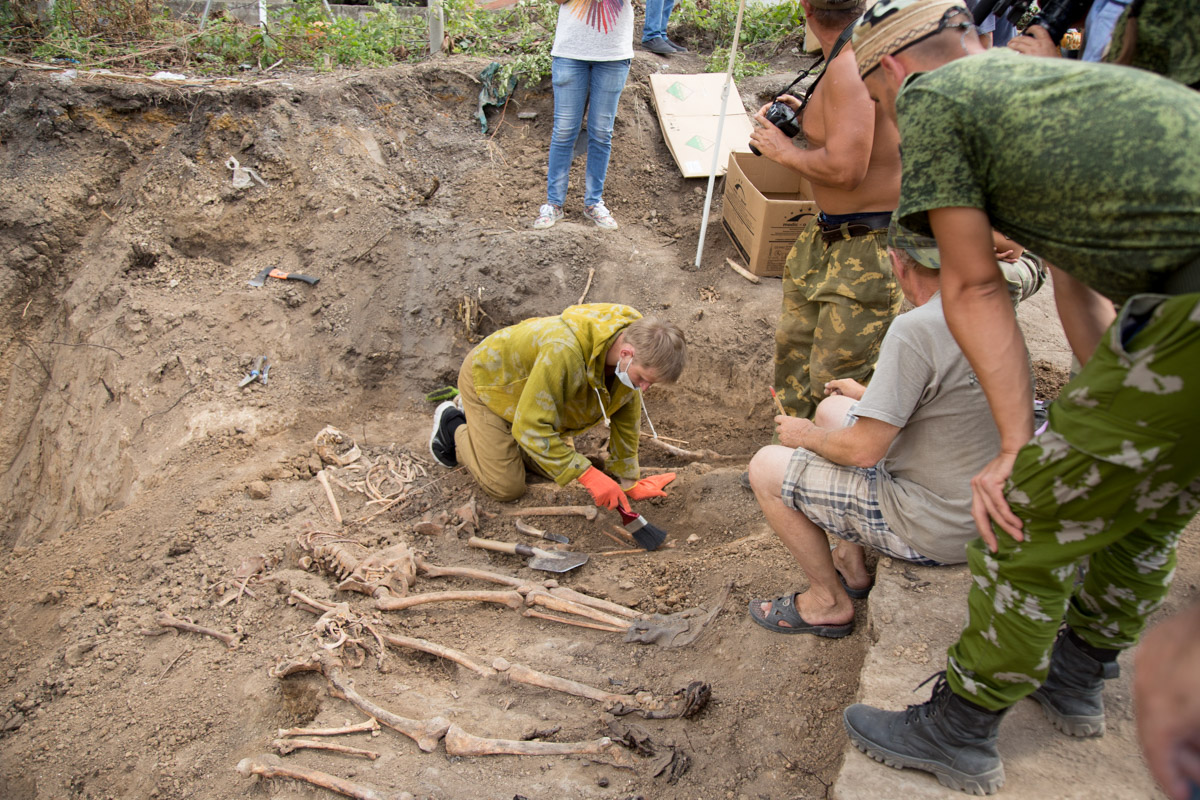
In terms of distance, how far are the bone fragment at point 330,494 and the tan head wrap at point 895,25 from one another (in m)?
3.47

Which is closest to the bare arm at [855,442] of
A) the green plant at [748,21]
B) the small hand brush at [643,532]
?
the small hand brush at [643,532]

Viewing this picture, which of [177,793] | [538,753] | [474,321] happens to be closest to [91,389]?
[474,321]

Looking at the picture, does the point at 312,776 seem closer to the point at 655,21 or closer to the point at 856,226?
the point at 856,226

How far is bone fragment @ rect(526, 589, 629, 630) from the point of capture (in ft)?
10.1

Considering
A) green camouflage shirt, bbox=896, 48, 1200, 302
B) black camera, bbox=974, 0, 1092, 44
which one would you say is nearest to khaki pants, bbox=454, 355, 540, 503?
green camouflage shirt, bbox=896, 48, 1200, 302

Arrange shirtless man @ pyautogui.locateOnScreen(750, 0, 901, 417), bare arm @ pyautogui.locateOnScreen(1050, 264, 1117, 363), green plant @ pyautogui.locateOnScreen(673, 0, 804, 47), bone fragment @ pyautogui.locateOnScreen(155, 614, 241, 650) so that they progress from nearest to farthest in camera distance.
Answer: bare arm @ pyautogui.locateOnScreen(1050, 264, 1117, 363) → shirtless man @ pyautogui.locateOnScreen(750, 0, 901, 417) → bone fragment @ pyautogui.locateOnScreen(155, 614, 241, 650) → green plant @ pyautogui.locateOnScreen(673, 0, 804, 47)

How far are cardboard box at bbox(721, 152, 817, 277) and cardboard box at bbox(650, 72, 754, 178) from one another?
105 cm

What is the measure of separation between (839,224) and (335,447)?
3454 mm

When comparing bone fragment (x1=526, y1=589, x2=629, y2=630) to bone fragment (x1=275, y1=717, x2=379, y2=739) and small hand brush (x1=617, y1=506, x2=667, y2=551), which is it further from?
bone fragment (x1=275, y1=717, x2=379, y2=739)

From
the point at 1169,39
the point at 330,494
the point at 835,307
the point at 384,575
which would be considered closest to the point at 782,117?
the point at 835,307

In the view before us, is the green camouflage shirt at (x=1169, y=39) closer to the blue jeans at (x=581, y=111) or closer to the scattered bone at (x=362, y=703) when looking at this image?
the scattered bone at (x=362, y=703)

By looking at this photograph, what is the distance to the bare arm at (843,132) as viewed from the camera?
9.81 feet

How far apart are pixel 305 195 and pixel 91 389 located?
7.39 ft

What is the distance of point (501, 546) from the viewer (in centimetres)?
384
